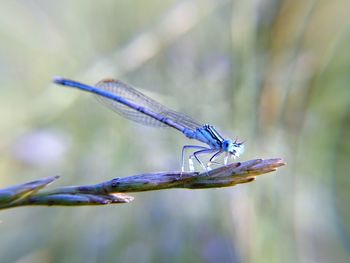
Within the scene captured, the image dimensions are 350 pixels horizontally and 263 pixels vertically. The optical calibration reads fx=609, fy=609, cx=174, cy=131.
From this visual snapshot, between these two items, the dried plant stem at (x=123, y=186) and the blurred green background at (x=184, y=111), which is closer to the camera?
the dried plant stem at (x=123, y=186)

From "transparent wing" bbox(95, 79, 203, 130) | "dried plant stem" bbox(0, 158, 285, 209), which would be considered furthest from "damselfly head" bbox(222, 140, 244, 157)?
"dried plant stem" bbox(0, 158, 285, 209)

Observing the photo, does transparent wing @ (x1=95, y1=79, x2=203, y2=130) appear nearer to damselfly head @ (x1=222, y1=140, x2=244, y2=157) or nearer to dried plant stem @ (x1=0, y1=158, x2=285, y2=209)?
damselfly head @ (x1=222, y1=140, x2=244, y2=157)

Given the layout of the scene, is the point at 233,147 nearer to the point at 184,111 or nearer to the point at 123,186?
the point at 184,111

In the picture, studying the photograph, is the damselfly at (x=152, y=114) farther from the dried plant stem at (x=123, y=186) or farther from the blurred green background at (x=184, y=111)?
the dried plant stem at (x=123, y=186)

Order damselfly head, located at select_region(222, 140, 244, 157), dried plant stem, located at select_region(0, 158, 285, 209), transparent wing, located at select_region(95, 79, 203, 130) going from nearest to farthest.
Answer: dried plant stem, located at select_region(0, 158, 285, 209), damselfly head, located at select_region(222, 140, 244, 157), transparent wing, located at select_region(95, 79, 203, 130)

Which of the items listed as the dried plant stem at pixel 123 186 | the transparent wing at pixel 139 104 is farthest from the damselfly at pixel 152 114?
the dried plant stem at pixel 123 186

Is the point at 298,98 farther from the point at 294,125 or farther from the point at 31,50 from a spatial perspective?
the point at 31,50

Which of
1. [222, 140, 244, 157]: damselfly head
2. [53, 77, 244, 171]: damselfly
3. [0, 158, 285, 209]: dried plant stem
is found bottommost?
[0, 158, 285, 209]: dried plant stem

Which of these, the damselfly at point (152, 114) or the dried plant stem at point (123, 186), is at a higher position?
the damselfly at point (152, 114)
